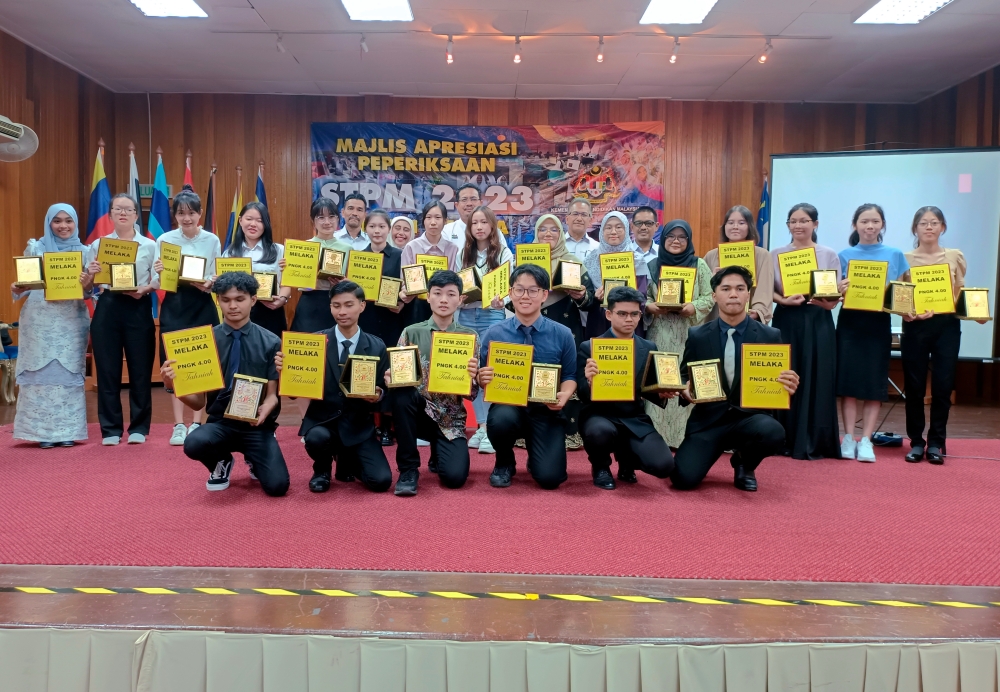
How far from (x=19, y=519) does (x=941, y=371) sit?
4886 mm

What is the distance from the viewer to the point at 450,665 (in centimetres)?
177

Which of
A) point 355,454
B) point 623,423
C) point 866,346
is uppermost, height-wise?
point 866,346

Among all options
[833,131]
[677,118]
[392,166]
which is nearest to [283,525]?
[392,166]

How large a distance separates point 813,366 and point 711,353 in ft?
3.75

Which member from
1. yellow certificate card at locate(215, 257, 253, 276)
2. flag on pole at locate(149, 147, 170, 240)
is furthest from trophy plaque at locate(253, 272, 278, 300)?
flag on pole at locate(149, 147, 170, 240)

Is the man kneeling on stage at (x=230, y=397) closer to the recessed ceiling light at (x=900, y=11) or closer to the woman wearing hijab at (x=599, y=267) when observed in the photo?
the woman wearing hijab at (x=599, y=267)

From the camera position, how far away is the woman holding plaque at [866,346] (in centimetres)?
413

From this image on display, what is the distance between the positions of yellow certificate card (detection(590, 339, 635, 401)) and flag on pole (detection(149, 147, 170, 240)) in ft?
19.4

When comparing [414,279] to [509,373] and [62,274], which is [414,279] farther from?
[62,274]

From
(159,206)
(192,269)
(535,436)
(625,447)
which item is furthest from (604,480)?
(159,206)

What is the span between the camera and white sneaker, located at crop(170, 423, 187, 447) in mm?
4238

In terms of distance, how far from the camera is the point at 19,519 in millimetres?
2791

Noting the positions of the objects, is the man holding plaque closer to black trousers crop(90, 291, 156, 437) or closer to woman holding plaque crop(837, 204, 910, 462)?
black trousers crop(90, 291, 156, 437)

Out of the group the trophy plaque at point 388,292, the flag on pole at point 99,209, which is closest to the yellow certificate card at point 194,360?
the trophy plaque at point 388,292
